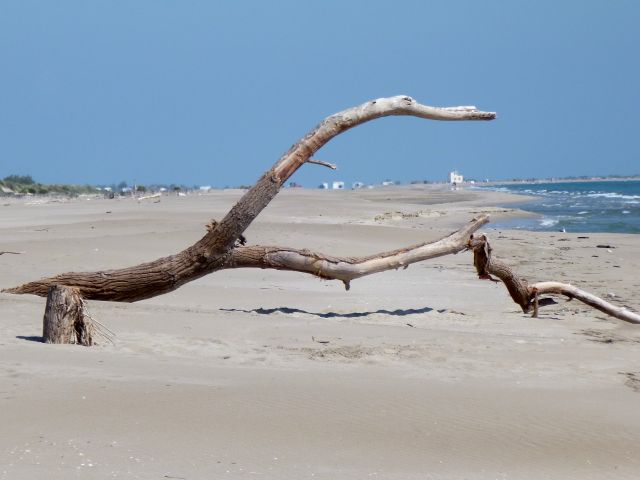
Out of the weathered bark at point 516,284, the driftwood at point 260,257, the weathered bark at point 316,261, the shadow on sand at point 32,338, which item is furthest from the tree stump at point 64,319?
the weathered bark at point 516,284

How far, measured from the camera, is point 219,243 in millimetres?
8734

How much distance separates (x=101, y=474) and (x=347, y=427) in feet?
4.83

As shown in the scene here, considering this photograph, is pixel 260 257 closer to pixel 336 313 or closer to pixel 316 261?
pixel 316 261

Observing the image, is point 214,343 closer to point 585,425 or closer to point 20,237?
point 585,425

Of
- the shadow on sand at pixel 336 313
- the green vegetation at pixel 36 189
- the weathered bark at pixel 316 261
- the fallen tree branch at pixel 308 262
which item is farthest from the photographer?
the green vegetation at pixel 36 189

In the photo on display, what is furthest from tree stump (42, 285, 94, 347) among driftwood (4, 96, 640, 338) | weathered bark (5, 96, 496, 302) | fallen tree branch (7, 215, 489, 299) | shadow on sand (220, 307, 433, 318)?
shadow on sand (220, 307, 433, 318)

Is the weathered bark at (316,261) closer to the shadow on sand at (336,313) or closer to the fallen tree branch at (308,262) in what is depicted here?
the fallen tree branch at (308,262)

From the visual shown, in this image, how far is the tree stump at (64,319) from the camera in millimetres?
6582

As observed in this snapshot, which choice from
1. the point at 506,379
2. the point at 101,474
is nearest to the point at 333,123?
the point at 506,379

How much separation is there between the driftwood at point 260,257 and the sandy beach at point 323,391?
0.29 metres

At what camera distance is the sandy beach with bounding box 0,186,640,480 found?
4.20m

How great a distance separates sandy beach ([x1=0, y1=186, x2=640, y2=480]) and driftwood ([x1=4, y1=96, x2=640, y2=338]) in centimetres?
29

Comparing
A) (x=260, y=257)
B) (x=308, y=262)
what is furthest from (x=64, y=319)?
(x=308, y=262)

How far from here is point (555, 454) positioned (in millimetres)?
4594
